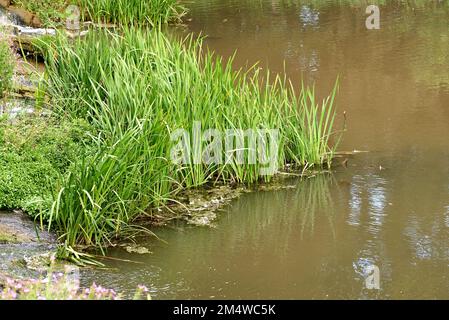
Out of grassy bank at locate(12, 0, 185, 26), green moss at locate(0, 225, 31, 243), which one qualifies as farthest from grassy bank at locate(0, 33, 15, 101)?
grassy bank at locate(12, 0, 185, 26)

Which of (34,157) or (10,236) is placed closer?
(10,236)

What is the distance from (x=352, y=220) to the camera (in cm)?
677

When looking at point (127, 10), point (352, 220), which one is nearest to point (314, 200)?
point (352, 220)

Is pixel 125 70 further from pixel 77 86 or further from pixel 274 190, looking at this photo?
pixel 274 190

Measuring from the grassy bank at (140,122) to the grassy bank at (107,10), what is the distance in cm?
443

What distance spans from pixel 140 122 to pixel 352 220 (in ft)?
6.76

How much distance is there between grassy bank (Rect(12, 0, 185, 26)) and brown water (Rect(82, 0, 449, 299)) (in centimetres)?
270

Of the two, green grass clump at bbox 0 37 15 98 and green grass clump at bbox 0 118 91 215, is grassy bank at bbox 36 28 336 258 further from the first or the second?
green grass clump at bbox 0 37 15 98

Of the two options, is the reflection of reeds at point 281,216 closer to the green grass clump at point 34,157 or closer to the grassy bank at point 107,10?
the green grass clump at point 34,157

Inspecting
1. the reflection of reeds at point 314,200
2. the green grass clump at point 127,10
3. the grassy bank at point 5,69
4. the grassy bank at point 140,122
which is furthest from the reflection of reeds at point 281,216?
the green grass clump at point 127,10

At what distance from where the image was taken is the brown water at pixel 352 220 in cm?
572

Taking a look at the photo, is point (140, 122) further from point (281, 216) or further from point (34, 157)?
point (281, 216)
